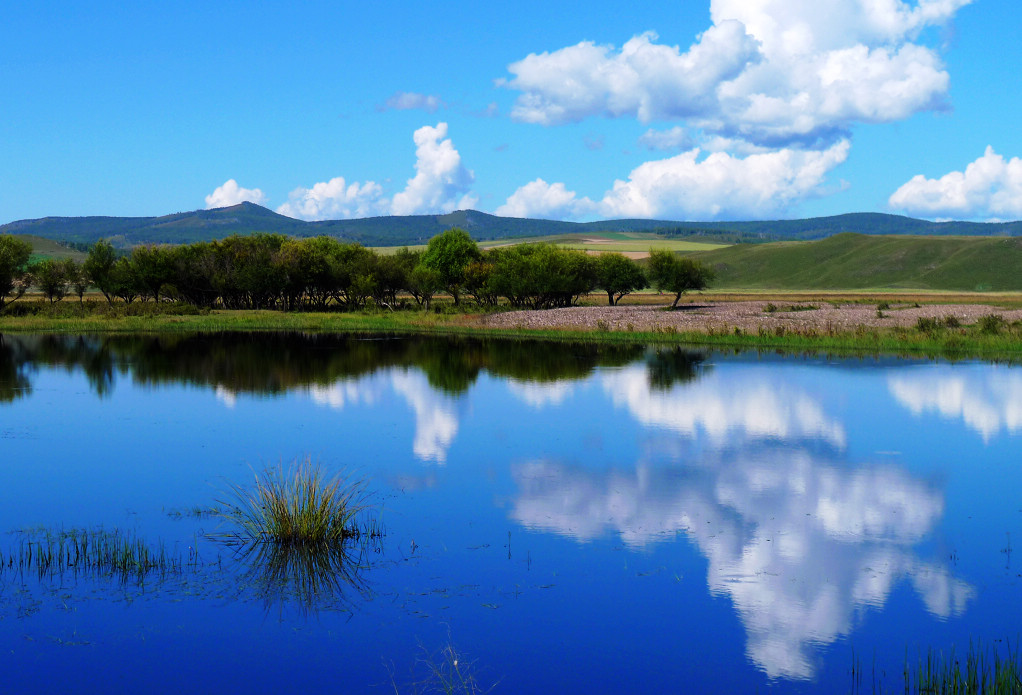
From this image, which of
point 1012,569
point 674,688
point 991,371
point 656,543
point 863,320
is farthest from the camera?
point 863,320

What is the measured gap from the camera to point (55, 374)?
40.2m

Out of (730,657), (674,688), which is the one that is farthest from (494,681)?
(730,657)

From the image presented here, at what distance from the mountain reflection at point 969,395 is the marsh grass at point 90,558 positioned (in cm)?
2111

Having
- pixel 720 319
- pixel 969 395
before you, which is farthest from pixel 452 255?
pixel 969 395

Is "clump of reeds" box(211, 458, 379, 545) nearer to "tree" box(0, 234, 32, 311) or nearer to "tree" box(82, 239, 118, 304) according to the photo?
"tree" box(0, 234, 32, 311)

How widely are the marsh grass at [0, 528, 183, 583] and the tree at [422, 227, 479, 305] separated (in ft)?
300

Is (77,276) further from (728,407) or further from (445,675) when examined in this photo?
(445,675)

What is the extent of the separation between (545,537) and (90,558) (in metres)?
6.97

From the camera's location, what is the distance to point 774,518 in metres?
16.4

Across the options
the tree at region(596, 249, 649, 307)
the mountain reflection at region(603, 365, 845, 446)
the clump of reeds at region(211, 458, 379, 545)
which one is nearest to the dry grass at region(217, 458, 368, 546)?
the clump of reeds at region(211, 458, 379, 545)

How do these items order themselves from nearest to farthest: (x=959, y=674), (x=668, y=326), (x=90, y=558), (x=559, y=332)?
1. (x=959, y=674)
2. (x=90, y=558)
3. (x=668, y=326)
4. (x=559, y=332)

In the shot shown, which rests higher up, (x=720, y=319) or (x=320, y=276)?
(x=320, y=276)

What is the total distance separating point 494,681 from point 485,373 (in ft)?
99.5

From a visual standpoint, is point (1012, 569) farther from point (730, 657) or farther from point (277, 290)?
point (277, 290)
